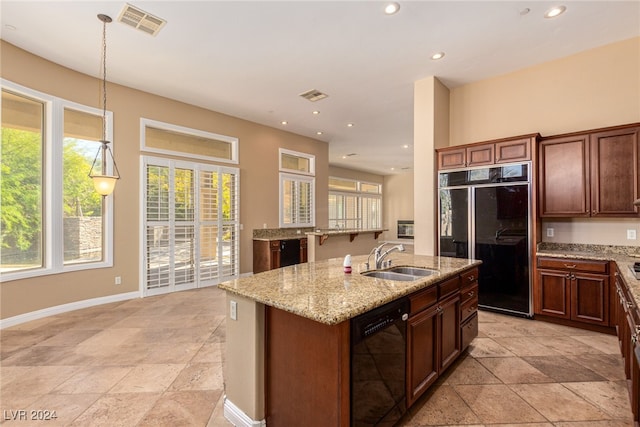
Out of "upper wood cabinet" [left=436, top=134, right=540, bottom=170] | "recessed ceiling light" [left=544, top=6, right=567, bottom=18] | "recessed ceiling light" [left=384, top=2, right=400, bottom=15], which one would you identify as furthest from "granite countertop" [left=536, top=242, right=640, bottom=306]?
"recessed ceiling light" [left=384, top=2, right=400, bottom=15]

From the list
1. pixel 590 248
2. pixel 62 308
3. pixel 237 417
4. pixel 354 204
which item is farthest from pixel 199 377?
pixel 354 204

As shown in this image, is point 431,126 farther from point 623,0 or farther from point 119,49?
point 119,49

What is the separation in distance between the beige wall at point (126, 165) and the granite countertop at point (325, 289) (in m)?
3.48

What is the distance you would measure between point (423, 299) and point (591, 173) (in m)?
3.01

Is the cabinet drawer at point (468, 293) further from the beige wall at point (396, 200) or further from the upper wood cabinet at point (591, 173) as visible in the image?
the beige wall at point (396, 200)

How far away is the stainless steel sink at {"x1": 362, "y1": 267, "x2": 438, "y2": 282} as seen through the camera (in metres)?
2.45

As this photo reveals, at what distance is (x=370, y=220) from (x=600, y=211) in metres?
9.98

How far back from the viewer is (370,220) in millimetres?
13352

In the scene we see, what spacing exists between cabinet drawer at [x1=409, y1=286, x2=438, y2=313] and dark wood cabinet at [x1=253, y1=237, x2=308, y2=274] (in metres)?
4.26

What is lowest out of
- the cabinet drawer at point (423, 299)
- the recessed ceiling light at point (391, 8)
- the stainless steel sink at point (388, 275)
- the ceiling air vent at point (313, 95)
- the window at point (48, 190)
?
the cabinet drawer at point (423, 299)

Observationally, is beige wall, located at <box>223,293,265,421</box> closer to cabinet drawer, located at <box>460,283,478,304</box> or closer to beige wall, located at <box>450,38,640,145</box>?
cabinet drawer, located at <box>460,283,478,304</box>

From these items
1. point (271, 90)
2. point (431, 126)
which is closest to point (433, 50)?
point (431, 126)

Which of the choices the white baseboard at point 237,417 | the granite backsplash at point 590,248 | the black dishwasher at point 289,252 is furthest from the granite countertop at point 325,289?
the black dishwasher at point 289,252

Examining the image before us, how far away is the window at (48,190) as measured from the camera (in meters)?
3.64
